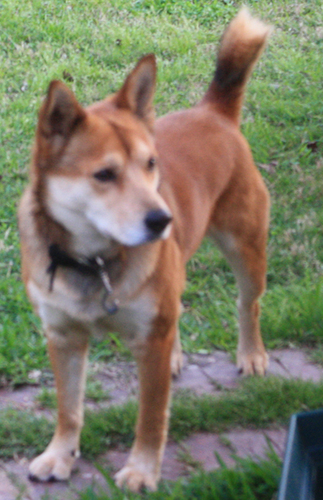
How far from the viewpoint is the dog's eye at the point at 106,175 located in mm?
2531

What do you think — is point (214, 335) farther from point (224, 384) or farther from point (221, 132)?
point (221, 132)

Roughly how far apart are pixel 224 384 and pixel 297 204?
1767 millimetres

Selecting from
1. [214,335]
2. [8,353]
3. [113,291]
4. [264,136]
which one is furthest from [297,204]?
[113,291]

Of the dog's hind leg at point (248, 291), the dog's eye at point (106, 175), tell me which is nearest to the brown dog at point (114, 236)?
the dog's eye at point (106, 175)

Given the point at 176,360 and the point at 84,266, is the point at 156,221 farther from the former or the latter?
the point at 176,360

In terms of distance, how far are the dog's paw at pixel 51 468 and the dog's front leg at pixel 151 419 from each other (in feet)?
0.71

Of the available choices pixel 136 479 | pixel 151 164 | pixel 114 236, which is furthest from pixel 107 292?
pixel 136 479

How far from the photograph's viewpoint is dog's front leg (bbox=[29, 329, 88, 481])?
9.55 ft

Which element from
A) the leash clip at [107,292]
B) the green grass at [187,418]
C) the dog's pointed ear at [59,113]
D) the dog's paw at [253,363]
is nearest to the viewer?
the dog's pointed ear at [59,113]

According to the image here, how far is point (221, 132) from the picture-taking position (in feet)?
11.3

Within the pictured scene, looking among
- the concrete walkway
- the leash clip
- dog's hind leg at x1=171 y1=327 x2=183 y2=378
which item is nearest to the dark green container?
the concrete walkway

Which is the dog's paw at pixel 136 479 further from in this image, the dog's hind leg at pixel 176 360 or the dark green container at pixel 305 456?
the dog's hind leg at pixel 176 360

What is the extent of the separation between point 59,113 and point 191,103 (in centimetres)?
351

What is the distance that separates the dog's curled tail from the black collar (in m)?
1.24
